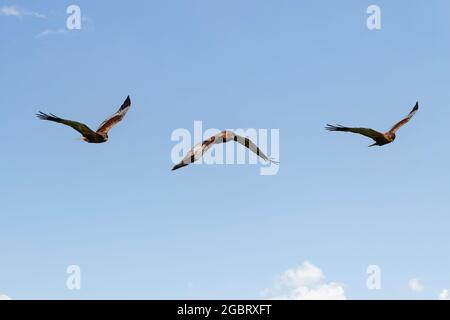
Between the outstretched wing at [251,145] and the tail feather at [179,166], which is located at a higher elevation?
the outstretched wing at [251,145]

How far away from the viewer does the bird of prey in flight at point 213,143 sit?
61.2 ft

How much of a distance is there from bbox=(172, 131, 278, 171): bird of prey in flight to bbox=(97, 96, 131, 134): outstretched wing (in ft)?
26.3

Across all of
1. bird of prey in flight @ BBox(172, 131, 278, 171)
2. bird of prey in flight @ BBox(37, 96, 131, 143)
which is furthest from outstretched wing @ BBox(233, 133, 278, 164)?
bird of prey in flight @ BBox(37, 96, 131, 143)

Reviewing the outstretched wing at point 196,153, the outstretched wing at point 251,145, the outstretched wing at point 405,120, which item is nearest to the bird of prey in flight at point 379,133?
the outstretched wing at point 405,120

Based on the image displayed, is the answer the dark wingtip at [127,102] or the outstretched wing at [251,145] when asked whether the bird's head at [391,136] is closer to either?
the outstretched wing at [251,145]

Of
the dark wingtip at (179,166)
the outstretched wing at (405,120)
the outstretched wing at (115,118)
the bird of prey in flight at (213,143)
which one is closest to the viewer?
the dark wingtip at (179,166)

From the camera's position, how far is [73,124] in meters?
27.2

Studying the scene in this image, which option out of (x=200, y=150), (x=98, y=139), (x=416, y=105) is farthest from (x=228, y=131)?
(x=416, y=105)

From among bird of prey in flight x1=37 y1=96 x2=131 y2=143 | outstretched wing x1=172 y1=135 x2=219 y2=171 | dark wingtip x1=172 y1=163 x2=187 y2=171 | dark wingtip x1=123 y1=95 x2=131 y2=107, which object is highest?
dark wingtip x1=123 y1=95 x2=131 y2=107

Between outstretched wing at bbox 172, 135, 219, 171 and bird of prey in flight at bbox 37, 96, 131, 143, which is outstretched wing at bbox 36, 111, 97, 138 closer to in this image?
bird of prey in flight at bbox 37, 96, 131, 143

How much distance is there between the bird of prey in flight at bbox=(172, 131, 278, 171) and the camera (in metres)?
18.6

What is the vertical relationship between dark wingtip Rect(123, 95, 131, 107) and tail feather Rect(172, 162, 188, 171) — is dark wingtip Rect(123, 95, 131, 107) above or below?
above

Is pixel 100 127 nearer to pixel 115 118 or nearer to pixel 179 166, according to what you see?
pixel 115 118
